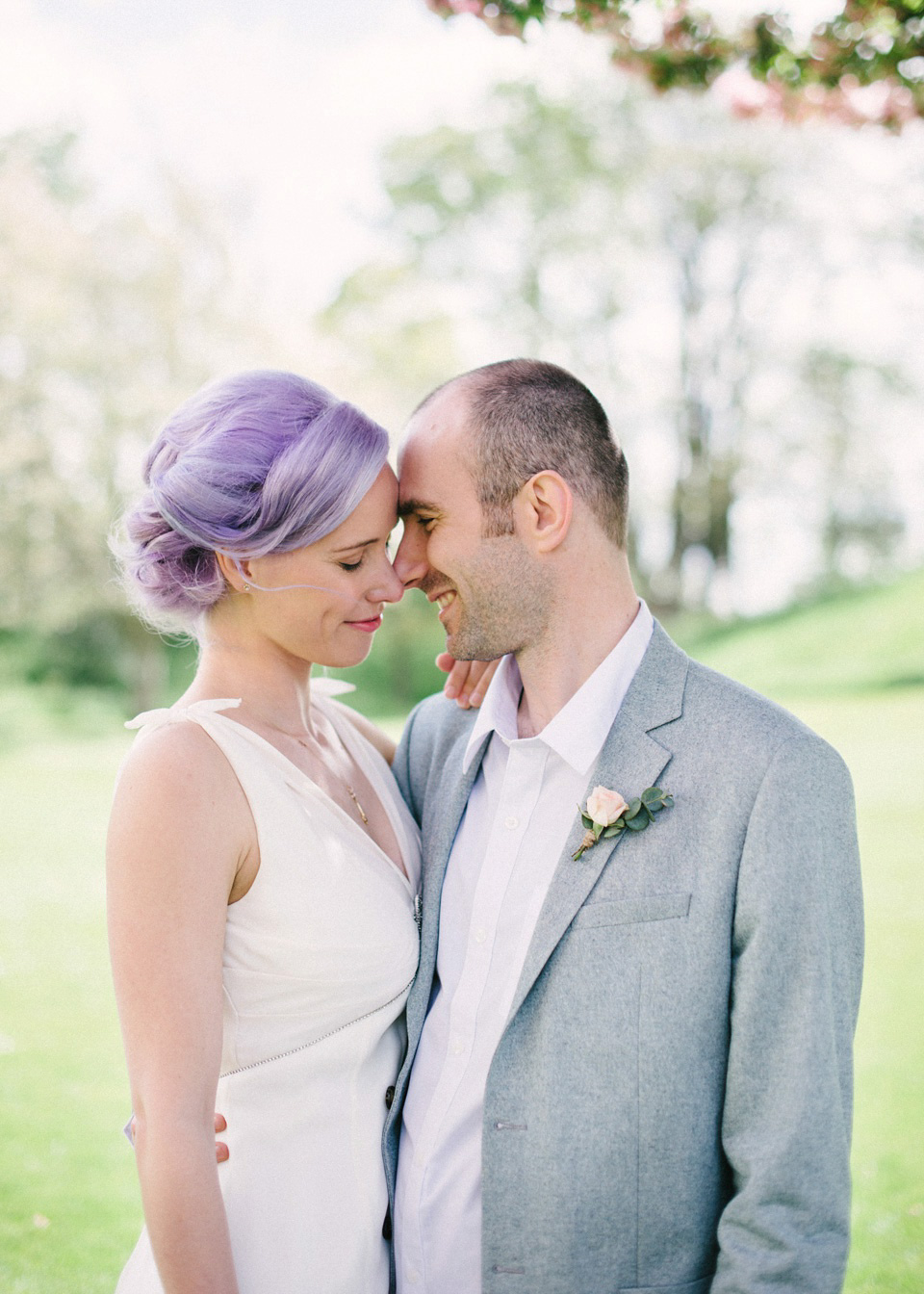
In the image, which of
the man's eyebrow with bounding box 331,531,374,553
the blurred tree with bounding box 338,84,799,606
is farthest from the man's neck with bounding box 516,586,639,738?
the blurred tree with bounding box 338,84,799,606

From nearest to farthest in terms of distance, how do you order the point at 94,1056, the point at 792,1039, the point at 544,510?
the point at 792,1039 → the point at 544,510 → the point at 94,1056

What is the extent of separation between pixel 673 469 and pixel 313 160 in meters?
9.79

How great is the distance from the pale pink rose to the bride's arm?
0.72m

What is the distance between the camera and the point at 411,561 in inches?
104

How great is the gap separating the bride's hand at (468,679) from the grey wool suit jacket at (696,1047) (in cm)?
71

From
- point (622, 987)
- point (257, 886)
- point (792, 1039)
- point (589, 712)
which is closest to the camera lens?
point (792, 1039)

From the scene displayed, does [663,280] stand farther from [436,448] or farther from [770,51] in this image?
[436,448]

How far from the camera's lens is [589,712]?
7.85 ft

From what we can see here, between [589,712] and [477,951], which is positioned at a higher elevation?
[589,712]

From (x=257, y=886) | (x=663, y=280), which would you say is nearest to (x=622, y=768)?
(x=257, y=886)

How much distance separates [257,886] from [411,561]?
831mm

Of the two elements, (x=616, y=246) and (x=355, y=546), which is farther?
(x=616, y=246)

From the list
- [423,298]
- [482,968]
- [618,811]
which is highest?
[423,298]

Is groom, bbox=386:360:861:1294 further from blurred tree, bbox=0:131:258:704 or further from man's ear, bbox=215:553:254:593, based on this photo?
blurred tree, bbox=0:131:258:704
